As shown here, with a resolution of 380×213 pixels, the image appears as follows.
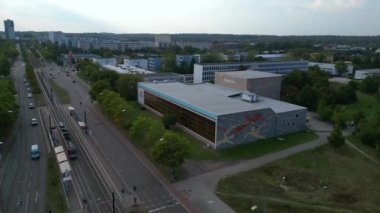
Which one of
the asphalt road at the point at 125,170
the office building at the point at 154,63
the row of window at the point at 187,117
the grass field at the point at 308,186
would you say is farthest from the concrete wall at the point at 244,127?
the office building at the point at 154,63

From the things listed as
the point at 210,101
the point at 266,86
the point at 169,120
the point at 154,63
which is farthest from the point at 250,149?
the point at 154,63

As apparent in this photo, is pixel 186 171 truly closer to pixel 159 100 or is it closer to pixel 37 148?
pixel 37 148

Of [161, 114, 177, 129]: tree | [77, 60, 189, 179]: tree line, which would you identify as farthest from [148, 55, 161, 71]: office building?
[161, 114, 177, 129]: tree

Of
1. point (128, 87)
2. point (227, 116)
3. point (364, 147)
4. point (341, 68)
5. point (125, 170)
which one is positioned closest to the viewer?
point (125, 170)

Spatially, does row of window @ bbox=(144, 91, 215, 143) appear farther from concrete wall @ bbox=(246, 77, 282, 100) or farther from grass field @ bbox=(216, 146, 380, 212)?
concrete wall @ bbox=(246, 77, 282, 100)

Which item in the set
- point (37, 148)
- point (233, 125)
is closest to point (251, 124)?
point (233, 125)

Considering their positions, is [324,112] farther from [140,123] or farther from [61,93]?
[61,93]
